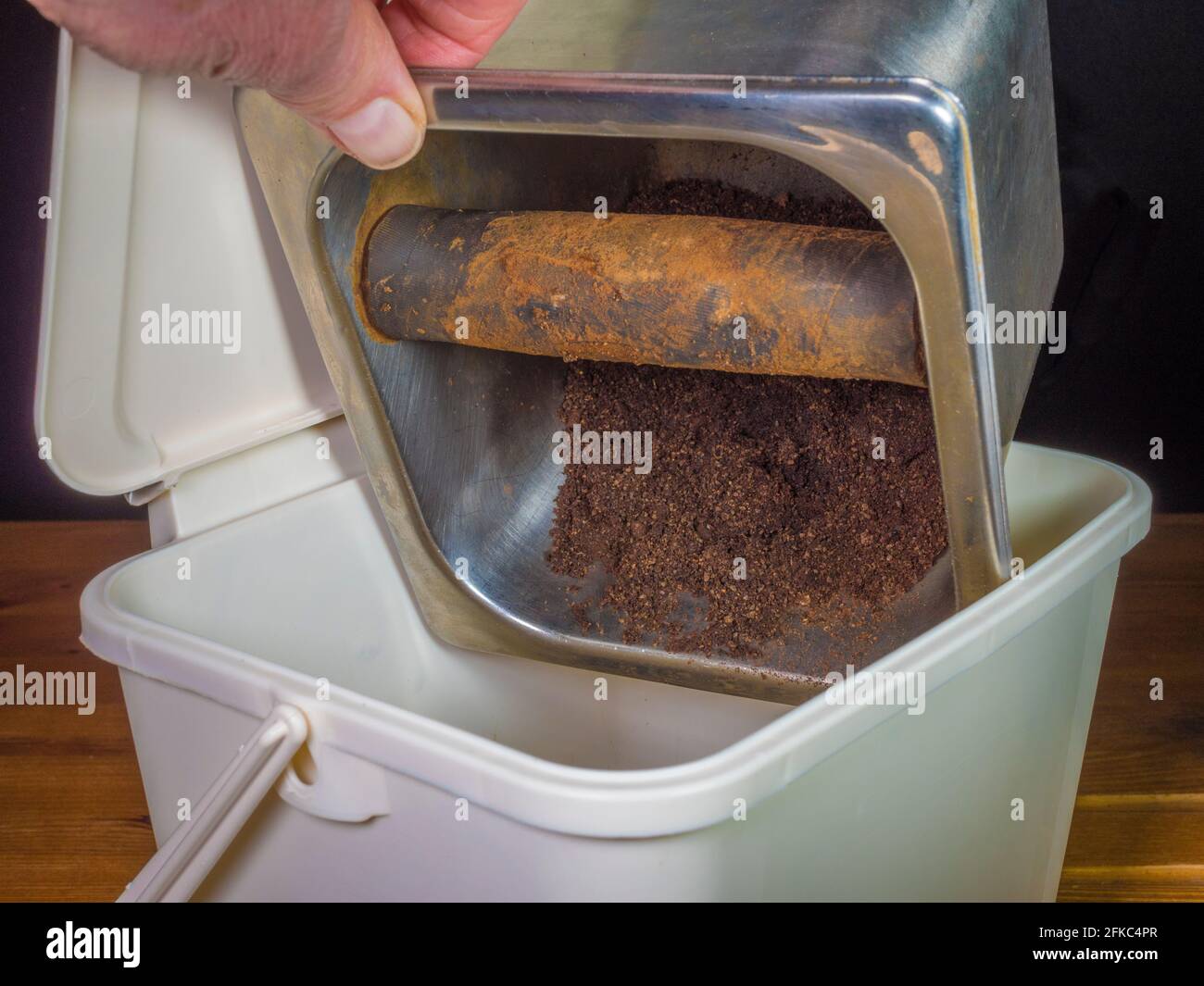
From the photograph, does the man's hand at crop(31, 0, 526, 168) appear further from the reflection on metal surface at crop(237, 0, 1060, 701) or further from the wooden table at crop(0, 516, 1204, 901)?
the wooden table at crop(0, 516, 1204, 901)

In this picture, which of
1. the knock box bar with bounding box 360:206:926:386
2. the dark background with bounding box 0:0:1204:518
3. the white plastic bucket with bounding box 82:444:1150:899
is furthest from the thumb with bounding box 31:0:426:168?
the dark background with bounding box 0:0:1204:518

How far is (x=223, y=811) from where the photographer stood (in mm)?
527

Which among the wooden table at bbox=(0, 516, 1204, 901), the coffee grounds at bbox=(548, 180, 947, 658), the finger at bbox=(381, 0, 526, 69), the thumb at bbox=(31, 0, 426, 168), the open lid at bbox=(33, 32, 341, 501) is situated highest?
the finger at bbox=(381, 0, 526, 69)

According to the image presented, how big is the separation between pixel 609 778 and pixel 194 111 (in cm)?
43

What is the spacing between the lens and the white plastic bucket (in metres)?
0.44

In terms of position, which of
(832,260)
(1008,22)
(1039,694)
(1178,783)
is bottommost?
(1178,783)

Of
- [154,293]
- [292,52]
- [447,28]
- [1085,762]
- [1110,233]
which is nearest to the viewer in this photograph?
[292,52]

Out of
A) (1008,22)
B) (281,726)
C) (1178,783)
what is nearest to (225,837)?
(281,726)

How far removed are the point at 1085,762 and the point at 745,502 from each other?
299 millimetres

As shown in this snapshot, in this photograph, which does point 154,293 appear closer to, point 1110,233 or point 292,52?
point 292,52

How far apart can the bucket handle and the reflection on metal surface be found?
236 millimetres

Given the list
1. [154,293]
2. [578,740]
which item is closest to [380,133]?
[154,293]

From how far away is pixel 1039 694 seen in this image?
624 millimetres

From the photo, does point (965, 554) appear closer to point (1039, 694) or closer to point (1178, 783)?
point (1039, 694)
